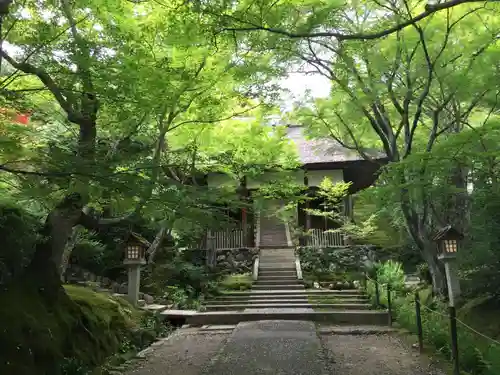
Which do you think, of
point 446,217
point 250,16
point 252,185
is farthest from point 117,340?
point 252,185

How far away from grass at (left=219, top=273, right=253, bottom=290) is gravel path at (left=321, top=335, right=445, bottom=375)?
536 cm

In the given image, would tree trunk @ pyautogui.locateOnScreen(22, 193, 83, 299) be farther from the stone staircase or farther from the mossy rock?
the stone staircase

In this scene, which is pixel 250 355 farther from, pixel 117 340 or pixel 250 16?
pixel 250 16

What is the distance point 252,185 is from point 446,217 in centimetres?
897

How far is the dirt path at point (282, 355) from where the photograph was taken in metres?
5.88

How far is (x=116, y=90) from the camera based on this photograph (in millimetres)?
5371

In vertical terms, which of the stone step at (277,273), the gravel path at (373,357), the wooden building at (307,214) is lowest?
the gravel path at (373,357)

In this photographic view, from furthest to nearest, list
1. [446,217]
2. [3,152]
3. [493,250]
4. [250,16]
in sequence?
[446,217] < [493,250] < [250,16] < [3,152]

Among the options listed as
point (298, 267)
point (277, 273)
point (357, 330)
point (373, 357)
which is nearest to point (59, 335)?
point (373, 357)

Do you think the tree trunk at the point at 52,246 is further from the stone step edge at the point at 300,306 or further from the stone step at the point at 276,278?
the stone step at the point at 276,278

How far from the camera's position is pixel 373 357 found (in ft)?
22.3

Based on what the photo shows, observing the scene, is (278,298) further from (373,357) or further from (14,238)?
(14,238)

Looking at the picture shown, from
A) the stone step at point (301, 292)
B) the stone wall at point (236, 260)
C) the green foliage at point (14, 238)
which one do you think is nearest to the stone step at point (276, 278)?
the stone step at point (301, 292)

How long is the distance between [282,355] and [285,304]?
17.4ft
